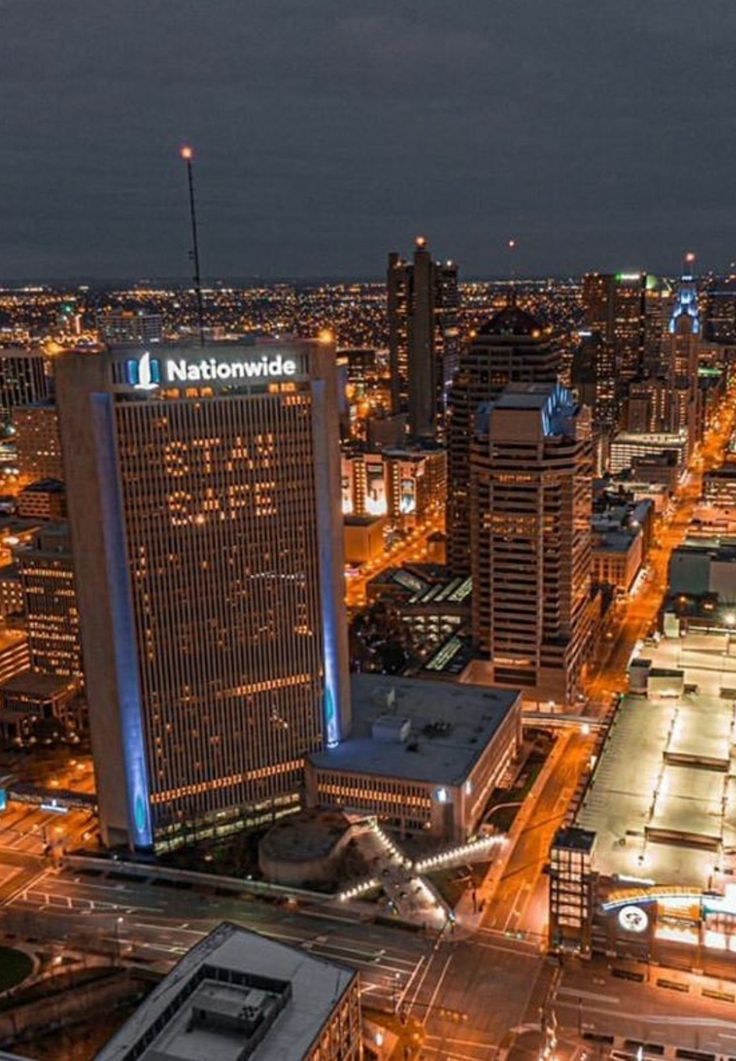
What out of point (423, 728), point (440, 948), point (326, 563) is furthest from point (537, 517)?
point (440, 948)

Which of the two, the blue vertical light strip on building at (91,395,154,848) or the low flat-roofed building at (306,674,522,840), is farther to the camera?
the low flat-roofed building at (306,674,522,840)

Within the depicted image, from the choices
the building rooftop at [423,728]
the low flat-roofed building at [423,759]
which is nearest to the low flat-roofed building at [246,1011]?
the low flat-roofed building at [423,759]

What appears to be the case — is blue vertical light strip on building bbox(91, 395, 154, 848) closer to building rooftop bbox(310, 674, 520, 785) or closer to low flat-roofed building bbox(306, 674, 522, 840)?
low flat-roofed building bbox(306, 674, 522, 840)

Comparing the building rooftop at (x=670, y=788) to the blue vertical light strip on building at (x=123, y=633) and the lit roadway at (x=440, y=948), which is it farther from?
the blue vertical light strip on building at (x=123, y=633)

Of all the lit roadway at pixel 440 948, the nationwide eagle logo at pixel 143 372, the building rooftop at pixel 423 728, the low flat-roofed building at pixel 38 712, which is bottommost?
the lit roadway at pixel 440 948

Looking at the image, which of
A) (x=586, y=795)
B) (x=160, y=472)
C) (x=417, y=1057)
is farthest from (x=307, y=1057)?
(x=160, y=472)

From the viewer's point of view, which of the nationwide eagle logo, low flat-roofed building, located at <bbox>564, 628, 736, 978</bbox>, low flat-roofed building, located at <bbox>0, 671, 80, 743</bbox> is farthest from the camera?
low flat-roofed building, located at <bbox>0, 671, 80, 743</bbox>

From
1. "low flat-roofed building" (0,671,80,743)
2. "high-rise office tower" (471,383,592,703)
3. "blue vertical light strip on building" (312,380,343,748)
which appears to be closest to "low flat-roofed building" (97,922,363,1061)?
"blue vertical light strip on building" (312,380,343,748)
